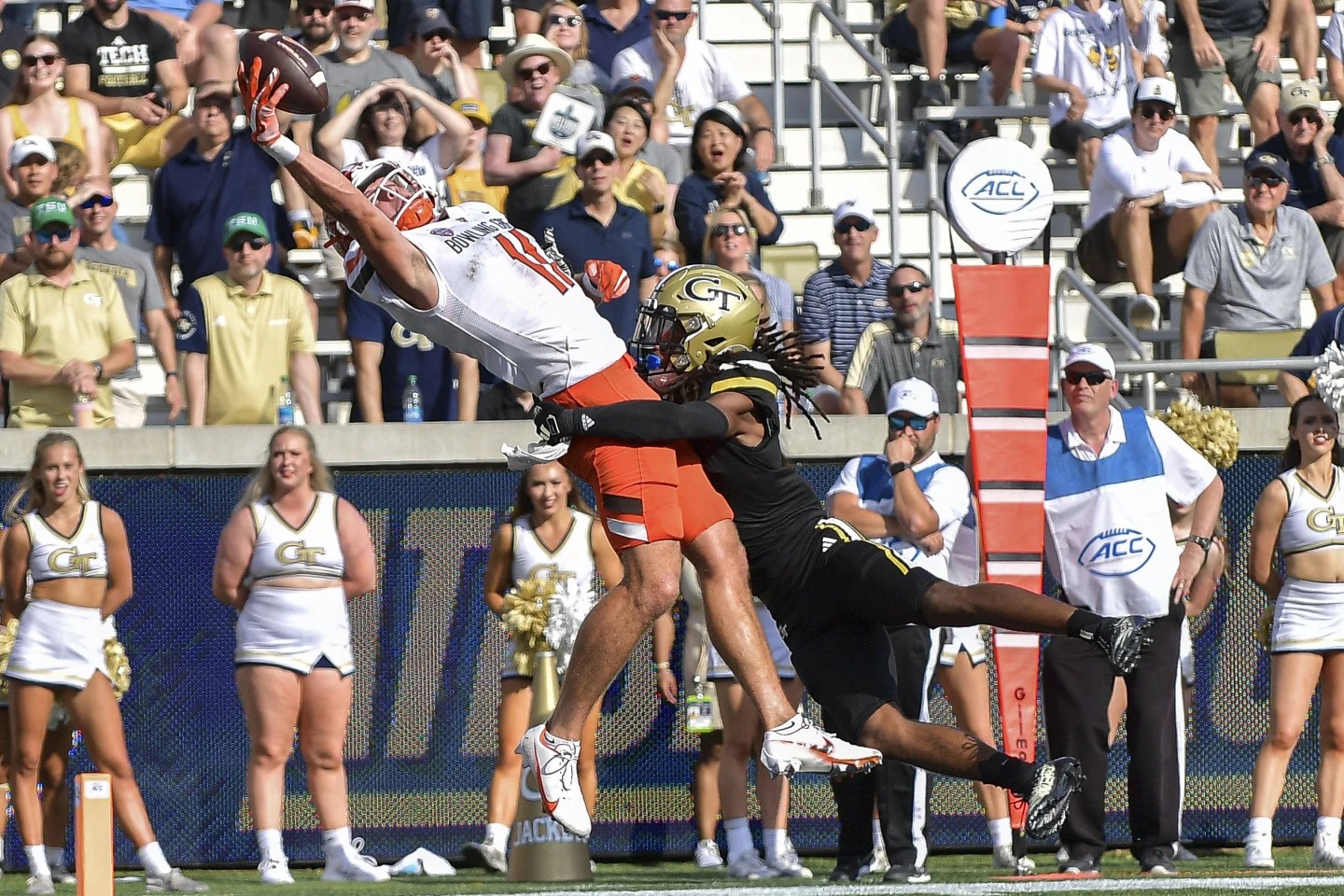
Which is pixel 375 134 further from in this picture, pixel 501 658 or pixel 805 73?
pixel 805 73

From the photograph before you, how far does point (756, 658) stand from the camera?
685 centimetres

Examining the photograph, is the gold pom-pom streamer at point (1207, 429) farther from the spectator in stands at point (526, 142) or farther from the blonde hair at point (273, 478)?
the blonde hair at point (273, 478)

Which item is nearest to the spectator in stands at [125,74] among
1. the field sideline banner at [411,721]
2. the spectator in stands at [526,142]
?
the spectator in stands at [526,142]

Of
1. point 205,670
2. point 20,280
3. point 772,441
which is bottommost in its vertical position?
point 205,670

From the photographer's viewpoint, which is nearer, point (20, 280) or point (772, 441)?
point (772, 441)

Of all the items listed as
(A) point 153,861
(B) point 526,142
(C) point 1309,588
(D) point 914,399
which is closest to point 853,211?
(B) point 526,142

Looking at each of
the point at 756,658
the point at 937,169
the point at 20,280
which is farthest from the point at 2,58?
the point at 756,658

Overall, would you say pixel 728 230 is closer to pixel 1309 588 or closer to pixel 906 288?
pixel 906 288

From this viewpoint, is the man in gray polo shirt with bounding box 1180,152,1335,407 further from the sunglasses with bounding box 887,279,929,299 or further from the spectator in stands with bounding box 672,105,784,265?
the spectator in stands with bounding box 672,105,784,265

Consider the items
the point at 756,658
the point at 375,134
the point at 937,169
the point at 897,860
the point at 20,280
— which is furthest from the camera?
the point at 937,169

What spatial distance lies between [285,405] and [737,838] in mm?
2947

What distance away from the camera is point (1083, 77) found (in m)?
13.0

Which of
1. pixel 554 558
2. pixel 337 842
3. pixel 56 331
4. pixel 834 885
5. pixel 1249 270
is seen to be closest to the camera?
pixel 834 885

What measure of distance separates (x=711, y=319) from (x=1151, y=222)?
18.7 feet
